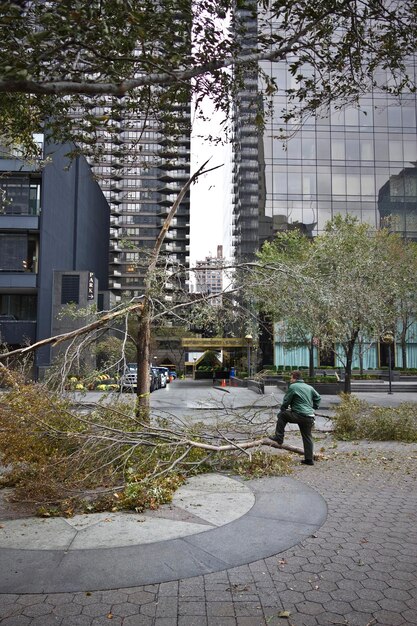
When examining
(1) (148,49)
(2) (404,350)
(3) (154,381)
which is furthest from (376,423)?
(2) (404,350)

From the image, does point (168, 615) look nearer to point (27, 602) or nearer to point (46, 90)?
point (27, 602)

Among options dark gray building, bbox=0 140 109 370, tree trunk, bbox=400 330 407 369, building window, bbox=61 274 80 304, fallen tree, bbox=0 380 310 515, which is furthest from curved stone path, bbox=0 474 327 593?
tree trunk, bbox=400 330 407 369

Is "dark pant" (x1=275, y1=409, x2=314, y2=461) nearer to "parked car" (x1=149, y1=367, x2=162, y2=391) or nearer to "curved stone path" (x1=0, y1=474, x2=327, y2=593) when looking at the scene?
"curved stone path" (x1=0, y1=474, x2=327, y2=593)

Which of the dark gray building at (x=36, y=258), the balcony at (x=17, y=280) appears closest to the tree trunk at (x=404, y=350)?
the dark gray building at (x=36, y=258)

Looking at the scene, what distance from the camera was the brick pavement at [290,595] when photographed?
344 centimetres

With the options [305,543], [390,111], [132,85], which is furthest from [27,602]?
[390,111]

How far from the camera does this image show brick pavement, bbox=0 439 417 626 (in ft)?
11.3

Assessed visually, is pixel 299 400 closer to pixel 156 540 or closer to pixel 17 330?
pixel 156 540

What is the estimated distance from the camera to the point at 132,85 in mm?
4426

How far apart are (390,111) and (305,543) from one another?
59.5 metres

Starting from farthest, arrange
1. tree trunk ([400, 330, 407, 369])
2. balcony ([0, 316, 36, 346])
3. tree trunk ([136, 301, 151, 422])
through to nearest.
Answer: tree trunk ([400, 330, 407, 369]), balcony ([0, 316, 36, 346]), tree trunk ([136, 301, 151, 422])

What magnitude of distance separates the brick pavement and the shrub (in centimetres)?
673

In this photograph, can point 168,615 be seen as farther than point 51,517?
No

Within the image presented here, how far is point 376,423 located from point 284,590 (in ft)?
29.1
